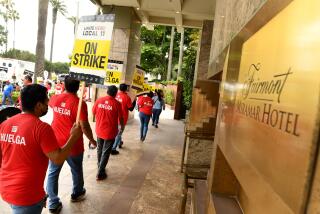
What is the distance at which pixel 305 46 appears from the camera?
3.19 ft

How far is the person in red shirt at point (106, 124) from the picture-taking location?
21.8 feet

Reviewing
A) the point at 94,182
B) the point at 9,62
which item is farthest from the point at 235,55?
the point at 9,62

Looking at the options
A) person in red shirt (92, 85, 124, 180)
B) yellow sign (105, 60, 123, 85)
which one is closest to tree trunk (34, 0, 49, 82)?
yellow sign (105, 60, 123, 85)

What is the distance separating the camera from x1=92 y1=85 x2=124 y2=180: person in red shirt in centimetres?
663

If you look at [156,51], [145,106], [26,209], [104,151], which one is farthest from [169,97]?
[26,209]

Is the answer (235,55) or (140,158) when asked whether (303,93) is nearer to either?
(235,55)

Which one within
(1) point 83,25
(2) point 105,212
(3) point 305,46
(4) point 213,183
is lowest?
(2) point 105,212

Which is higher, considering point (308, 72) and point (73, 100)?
point (308, 72)

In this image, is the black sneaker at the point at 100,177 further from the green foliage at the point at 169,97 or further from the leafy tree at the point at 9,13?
the leafy tree at the point at 9,13

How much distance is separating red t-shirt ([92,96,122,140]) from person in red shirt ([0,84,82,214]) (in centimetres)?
357

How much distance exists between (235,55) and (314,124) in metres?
1.61

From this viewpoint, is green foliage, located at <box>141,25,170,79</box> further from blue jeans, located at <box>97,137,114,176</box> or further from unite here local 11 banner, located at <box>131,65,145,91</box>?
blue jeans, located at <box>97,137,114,176</box>

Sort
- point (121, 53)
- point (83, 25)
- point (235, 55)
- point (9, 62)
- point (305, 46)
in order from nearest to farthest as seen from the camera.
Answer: point (305, 46) < point (235, 55) < point (83, 25) < point (121, 53) < point (9, 62)

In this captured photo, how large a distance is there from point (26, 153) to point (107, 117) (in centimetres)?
383
